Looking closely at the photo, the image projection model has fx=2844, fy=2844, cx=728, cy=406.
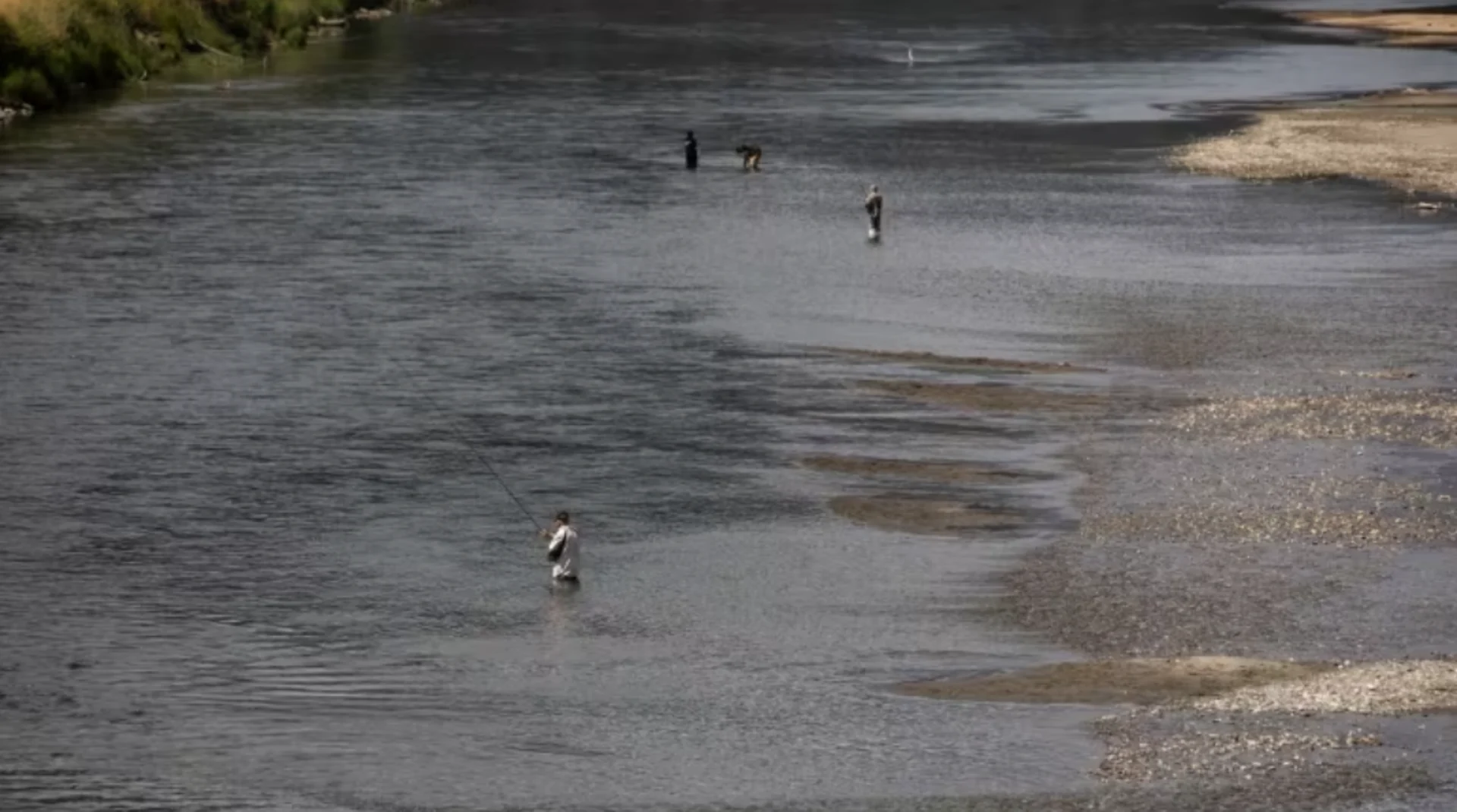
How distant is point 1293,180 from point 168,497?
41.1m

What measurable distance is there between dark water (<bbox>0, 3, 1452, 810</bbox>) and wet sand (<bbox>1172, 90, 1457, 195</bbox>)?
2.25 m

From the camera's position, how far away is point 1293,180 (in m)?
72.7

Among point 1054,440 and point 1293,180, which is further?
point 1293,180

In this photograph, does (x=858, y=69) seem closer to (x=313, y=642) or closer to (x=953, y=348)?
(x=953, y=348)

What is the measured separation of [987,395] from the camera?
45250 millimetres

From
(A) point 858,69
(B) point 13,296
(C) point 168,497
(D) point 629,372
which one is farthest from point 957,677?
(A) point 858,69

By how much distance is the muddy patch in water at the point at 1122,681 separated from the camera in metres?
29.5

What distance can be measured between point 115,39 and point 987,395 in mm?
55737

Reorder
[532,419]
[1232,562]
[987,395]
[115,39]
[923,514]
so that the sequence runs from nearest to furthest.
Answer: [1232,562], [923,514], [532,419], [987,395], [115,39]


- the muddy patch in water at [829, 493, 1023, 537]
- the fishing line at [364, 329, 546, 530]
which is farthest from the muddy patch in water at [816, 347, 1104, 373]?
the muddy patch in water at [829, 493, 1023, 537]

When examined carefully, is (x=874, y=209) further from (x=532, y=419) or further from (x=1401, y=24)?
(x=1401, y=24)

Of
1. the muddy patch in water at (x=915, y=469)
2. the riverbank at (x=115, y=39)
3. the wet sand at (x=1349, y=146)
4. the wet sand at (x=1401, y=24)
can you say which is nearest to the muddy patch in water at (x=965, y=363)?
the muddy patch in water at (x=915, y=469)

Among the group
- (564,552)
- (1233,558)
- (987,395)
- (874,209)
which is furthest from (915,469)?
(874,209)

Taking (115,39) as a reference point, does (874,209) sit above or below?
below
